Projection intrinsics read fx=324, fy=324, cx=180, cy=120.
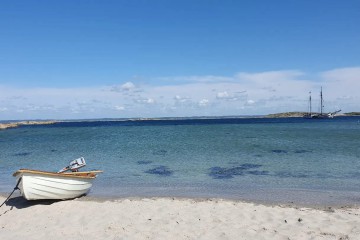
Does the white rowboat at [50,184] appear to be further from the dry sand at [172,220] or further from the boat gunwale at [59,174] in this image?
the dry sand at [172,220]

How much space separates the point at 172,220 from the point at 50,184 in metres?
6.35

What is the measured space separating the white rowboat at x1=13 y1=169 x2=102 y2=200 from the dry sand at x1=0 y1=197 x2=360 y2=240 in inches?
19.3

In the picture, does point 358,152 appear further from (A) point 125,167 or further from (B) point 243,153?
(A) point 125,167

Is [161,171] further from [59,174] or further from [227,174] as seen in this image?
[59,174]

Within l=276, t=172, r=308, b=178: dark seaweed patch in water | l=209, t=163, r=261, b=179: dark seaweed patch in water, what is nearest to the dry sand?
l=209, t=163, r=261, b=179: dark seaweed patch in water

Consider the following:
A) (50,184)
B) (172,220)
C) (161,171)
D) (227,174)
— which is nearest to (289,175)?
(227,174)

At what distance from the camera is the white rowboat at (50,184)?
46.4ft

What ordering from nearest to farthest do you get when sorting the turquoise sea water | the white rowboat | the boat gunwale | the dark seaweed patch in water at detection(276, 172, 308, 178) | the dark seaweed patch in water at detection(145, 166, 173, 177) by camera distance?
the boat gunwale < the white rowboat < the turquoise sea water < the dark seaweed patch in water at detection(276, 172, 308, 178) < the dark seaweed patch in water at detection(145, 166, 173, 177)

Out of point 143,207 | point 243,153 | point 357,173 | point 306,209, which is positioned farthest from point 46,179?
point 243,153

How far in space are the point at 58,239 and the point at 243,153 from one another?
24.3 metres

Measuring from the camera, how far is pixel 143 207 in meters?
13.9

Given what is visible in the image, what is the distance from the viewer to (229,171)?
23047 millimetres

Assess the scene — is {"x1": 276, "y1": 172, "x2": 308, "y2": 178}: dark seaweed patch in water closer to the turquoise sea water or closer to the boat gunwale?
the turquoise sea water

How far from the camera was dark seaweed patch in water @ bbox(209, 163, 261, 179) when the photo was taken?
70.1 feet
